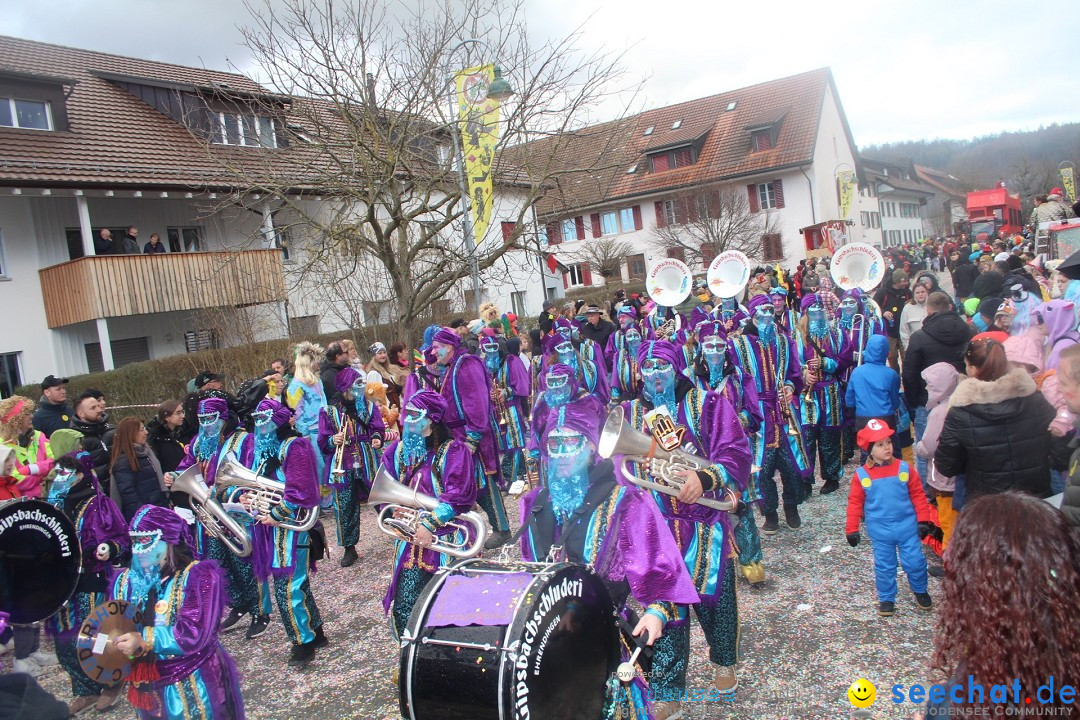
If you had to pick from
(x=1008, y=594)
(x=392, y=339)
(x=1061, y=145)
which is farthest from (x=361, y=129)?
(x=1061, y=145)

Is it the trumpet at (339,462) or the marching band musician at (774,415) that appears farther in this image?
the trumpet at (339,462)

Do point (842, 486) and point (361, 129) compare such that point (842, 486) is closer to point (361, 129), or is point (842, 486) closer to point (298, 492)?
point (298, 492)

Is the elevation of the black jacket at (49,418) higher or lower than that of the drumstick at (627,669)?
higher

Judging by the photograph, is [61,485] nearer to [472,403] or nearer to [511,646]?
[472,403]

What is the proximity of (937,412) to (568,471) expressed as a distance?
2965mm

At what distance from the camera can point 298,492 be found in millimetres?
4988

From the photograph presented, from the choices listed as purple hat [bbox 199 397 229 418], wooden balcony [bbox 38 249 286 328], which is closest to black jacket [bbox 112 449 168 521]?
purple hat [bbox 199 397 229 418]

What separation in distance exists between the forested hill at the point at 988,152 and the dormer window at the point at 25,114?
6915 cm

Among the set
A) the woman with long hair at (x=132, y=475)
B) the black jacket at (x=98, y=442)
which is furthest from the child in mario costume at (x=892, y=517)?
the black jacket at (x=98, y=442)

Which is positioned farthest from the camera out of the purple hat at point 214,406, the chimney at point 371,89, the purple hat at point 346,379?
the chimney at point 371,89

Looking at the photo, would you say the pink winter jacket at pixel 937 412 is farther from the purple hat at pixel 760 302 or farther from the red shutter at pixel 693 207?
the red shutter at pixel 693 207

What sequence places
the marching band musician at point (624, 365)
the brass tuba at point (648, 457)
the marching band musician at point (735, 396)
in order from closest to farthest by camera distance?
1. the brass tuba at point (648, 457)
2. the marching band musician at point (735, 396)
3. the marching band musician at point (624, 365)

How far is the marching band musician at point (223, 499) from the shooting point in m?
5.46

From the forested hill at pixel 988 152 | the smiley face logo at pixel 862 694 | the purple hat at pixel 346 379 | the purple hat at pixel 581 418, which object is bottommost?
the smiley face logo at pixel 862 694
